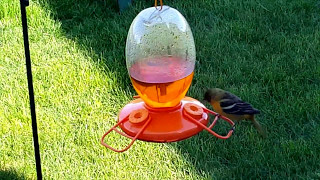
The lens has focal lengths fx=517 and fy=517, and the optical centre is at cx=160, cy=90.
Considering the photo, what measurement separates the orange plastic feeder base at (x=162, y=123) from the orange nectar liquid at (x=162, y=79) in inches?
1.8

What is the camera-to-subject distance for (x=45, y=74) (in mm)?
4422

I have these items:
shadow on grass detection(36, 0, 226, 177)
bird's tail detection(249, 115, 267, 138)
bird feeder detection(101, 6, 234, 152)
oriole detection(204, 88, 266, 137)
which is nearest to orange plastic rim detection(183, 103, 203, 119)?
bird feeder detection(101, 6, 234, 152)

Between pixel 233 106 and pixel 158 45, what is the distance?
1.20 meters

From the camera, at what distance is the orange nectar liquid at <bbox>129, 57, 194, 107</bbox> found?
2066mm

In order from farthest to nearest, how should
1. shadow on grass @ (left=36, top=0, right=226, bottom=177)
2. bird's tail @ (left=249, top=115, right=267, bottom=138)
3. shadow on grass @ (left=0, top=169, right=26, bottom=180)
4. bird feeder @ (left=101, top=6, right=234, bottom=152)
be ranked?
shadow on grass @ (left=36, top=0, right=226, bottom=177) < bird's tail @ (left=249, top=115, right=267, bottom=138) < shadow on grass @ (left=0, top=169, right=26, bottom=180) < bird feeder @ (left=101, top=6, right=234, bottom=152)

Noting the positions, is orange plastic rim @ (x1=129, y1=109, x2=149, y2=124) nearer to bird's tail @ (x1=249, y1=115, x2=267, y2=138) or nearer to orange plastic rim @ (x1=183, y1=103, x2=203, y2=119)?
orange plastic rim @ (x1=183, y1=103, x2=203, y2=119)

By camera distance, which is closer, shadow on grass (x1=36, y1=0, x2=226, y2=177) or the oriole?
the oriole

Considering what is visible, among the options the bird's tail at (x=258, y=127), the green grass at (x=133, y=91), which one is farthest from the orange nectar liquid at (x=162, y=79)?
the bird's tail at (x=258, y=127)

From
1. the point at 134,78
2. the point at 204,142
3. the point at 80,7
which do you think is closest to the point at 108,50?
the point at 80,7

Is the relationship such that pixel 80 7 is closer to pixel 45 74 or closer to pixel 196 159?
pixel 45 74

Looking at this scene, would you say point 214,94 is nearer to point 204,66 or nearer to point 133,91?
point 133,91

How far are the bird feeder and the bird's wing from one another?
101 cm

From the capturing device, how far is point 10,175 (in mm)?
3430

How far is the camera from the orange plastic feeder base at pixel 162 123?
190cm
